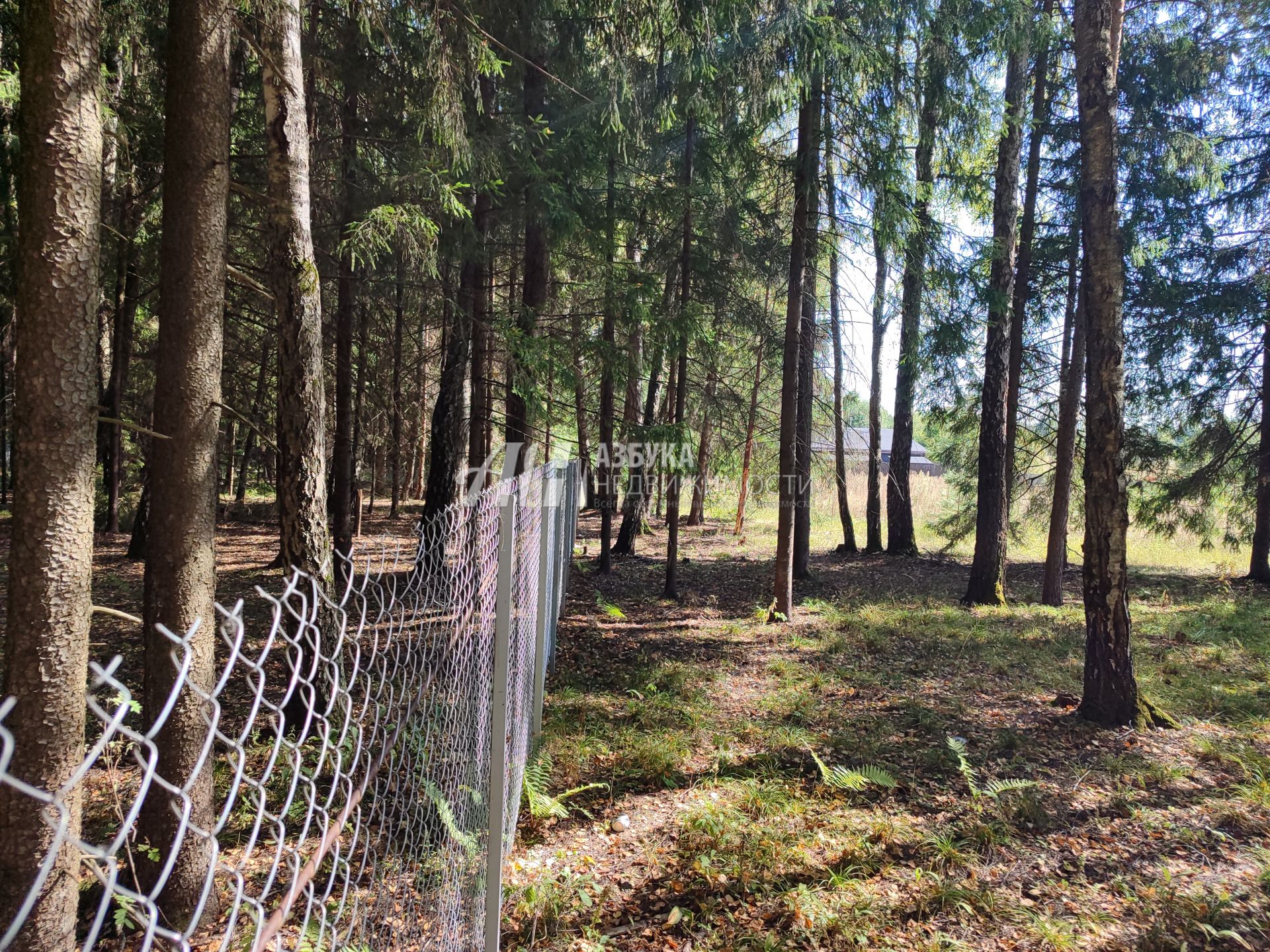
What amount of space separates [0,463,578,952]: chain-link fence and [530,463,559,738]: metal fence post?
31 millimetres

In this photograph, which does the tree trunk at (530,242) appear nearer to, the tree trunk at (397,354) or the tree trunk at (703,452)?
the tree trunk at (397,354)

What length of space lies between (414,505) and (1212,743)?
16926mm

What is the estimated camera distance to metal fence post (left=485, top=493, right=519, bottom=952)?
2391 millimetres

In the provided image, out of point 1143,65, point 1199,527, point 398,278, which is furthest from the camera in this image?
point 1199,527

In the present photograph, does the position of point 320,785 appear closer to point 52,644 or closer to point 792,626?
point 52,644

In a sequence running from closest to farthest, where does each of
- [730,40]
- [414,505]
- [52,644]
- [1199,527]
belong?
[52,644] < [730,40] < [1199,527] < [414,505]

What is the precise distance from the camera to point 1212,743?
5266mm

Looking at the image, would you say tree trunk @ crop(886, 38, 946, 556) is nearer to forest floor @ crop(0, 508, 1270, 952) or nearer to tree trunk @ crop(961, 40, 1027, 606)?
tree trunk @ crop(961, 40, 1027, 606)

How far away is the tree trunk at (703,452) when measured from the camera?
1196 centimetres

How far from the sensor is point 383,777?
425cm

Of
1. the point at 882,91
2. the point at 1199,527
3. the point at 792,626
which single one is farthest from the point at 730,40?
the point at 1199,527

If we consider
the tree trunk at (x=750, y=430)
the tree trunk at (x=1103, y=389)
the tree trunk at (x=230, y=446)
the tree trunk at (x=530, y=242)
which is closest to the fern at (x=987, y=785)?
Answer: the tree trunk at (x=1103, y=389)

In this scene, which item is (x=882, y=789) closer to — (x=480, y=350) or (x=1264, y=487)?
(x=480, y=350)

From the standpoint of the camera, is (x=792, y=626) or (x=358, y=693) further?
(x=792, y=626)
